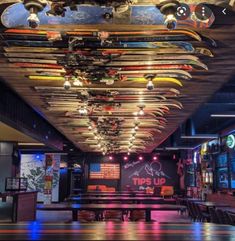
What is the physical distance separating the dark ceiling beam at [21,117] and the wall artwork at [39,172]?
418 inches

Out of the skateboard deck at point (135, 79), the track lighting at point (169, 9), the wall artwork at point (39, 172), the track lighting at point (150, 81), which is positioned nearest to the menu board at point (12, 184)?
the skateboard deck at point (135, 79)

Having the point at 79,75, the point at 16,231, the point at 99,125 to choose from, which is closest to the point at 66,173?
the point at 99,125

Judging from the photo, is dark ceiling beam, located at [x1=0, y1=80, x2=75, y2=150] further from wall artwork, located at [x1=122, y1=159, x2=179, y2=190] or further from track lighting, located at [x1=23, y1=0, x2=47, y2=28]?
wall artwork, located at [x1=122, y1=159, x2=179, y2=190]

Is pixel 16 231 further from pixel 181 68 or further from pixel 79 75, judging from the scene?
pixel 181 68

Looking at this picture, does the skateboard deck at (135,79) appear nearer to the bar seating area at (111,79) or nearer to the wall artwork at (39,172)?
the bar seating area at (111,79)

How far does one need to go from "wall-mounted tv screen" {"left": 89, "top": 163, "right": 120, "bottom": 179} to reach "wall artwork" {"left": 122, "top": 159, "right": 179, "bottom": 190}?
18.9 inches

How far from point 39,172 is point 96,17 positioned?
21673mm

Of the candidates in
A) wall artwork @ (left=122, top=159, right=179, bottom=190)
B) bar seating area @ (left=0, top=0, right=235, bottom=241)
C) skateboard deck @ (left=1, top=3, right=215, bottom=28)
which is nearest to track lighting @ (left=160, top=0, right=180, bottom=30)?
bar seating area @ (left=0, top=0, right=235, bottom=241)

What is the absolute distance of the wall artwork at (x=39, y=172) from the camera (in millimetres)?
23875

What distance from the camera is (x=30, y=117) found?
34.2ft

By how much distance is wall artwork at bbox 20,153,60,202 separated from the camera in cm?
2388

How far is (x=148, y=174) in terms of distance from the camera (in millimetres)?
25656

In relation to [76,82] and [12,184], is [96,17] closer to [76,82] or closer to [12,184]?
[76,82]

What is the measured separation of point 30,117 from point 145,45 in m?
6.48
